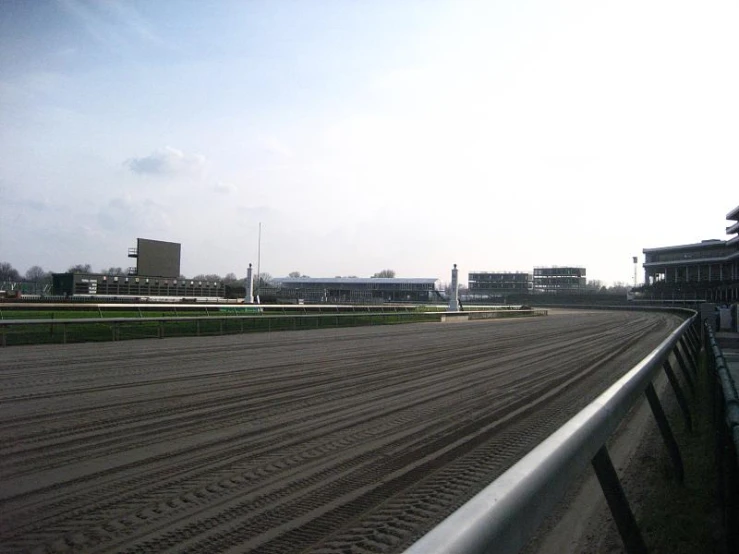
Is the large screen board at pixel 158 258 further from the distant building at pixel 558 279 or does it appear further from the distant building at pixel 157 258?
the distant building at pixel 558 279

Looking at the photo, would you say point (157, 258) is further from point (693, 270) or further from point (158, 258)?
point (693, 270)

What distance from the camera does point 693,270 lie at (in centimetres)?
9719

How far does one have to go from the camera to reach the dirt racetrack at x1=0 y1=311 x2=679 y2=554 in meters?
3.92

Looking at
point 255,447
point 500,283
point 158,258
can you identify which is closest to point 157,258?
point 158,258

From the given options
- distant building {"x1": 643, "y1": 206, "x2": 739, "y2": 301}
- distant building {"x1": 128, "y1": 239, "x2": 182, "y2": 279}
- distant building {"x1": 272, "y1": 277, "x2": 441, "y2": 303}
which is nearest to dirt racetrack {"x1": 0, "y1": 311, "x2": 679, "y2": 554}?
distant building {"x1": 128, "y1": 239, "x2": 182, "y2": 279}

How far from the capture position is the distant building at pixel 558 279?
13662 cm

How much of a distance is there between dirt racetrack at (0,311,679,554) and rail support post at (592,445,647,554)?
1.35 meters

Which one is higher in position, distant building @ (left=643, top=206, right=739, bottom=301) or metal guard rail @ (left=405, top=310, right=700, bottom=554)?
distant building @ (left=643, top=206, right=739, bottom=301)

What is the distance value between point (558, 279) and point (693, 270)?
42.5 metres

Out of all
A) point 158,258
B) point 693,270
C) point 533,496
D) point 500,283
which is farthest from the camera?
point 500,283

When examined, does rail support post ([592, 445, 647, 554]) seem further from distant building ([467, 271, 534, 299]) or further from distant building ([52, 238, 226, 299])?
distant building ([467, 271, 534, 299])

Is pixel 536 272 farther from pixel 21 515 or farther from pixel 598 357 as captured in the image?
pixel 21 515

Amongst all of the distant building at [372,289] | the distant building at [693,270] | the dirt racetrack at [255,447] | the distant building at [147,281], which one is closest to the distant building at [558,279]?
the distant building at [693,270]

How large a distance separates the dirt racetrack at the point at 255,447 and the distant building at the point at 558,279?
13040 cm
